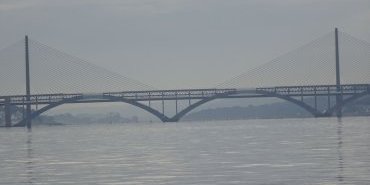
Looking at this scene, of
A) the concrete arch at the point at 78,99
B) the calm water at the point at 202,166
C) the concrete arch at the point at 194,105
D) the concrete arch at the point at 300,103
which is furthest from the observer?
the concrete arch at the point at 78,99

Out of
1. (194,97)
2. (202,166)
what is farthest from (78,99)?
(202,166)

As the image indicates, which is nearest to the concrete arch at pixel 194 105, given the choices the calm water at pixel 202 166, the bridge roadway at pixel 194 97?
the bridge roadway at pixel 194 97

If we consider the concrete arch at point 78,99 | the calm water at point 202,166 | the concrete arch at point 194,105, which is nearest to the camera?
the calm water at point 202,166

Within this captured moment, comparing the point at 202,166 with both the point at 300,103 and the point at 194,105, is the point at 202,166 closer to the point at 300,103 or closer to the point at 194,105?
the point at 300,103

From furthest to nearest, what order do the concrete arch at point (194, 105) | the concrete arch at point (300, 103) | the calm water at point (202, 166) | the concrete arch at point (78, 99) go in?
the concrete arch at point (78, 99) → the concrete arch at point (194, 105) → the concrete arch at point (300, 103) → the calm water at point (202, 166)

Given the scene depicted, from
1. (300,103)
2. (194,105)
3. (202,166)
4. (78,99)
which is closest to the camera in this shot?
(202,166)

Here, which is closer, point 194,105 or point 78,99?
point 194,105

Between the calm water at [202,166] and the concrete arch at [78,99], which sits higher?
the concrete arch at [78,99]

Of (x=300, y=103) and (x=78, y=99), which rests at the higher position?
(x=78, y=99)

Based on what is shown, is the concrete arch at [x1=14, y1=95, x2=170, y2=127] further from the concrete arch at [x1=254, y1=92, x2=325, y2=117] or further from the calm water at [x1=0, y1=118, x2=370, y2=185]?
the calm water at [x1=0, y1=118, x2=370, y2=185]

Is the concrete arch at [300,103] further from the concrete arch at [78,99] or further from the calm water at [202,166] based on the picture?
the calm water at [202,166]

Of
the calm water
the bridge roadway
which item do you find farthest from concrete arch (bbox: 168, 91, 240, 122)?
the calm water

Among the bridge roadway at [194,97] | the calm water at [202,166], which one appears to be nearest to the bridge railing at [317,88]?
the bridge roadway at [194,97]

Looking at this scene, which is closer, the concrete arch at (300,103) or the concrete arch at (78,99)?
the concrete arch at (300,103)
